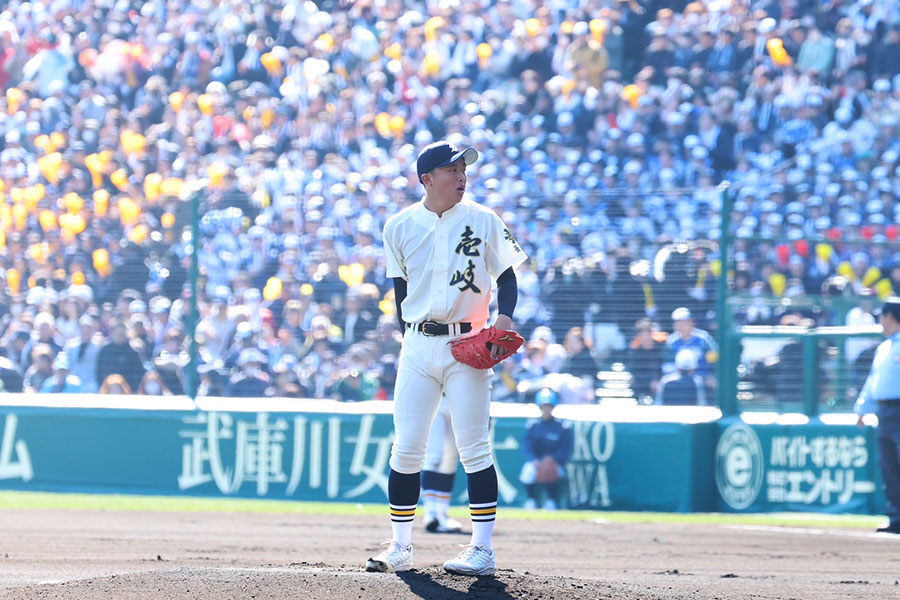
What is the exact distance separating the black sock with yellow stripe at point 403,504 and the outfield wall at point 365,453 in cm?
754

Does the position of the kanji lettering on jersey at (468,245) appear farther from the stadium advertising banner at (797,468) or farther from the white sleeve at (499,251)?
the stadium advertising banner at (797,468)

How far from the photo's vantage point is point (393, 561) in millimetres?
6289

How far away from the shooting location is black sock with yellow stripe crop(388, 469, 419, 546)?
20.7 ft

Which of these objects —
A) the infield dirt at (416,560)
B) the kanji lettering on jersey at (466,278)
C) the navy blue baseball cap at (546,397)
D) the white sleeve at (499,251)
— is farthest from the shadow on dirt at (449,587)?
the navy blue baseball cap at (546,397)

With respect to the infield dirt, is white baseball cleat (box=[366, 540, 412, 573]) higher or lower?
higher

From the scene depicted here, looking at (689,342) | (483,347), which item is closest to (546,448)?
(689,342)

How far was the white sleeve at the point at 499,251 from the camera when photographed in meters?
6.21

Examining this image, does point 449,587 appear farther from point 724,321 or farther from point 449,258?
point 724,321

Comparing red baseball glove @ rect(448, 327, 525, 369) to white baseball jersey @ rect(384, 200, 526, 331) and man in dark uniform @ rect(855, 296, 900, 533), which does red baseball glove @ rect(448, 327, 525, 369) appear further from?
man in dark uniform @ rect(855, 296, 900, 533)

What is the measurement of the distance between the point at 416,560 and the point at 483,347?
274 centimetres

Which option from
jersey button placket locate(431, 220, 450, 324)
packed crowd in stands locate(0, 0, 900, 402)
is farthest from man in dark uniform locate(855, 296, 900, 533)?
jersey button placket locate(431, 220, 450, 324)

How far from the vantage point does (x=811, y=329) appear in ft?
44.3

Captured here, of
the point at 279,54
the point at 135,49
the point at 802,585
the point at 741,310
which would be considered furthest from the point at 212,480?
the point at 135,49

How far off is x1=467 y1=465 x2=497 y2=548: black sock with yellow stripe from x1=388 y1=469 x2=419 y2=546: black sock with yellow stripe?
0.29 metres
